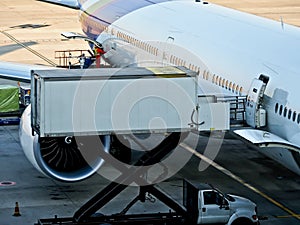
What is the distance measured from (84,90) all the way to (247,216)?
470 centimetres

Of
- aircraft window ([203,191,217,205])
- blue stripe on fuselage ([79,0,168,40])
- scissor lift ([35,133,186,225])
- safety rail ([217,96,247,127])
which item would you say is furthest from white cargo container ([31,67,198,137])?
blue stripe on fuselage ([79,0,168,40])

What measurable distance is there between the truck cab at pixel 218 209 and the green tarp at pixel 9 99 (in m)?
12.6

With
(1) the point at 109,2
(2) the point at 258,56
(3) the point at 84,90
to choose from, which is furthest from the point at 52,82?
(1) the point at 109,2

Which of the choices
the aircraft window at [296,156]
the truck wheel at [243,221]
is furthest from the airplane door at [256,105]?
the truck wheel at [243,221]

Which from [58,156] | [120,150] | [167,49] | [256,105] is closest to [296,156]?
[256,105]

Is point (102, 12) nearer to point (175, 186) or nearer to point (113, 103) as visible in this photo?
point (175, 186)

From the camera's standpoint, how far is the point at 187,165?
2716 centimetres

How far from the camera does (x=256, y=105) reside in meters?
23.3

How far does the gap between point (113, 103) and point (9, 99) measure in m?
12.8

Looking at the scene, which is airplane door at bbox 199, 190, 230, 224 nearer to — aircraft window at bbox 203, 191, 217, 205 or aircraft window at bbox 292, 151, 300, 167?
aircraft window at bbox 203, 191, 217, 205

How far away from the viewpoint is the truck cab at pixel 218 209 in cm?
2112

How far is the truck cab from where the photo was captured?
21125 mm

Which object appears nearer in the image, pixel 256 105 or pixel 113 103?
pixel 113 103

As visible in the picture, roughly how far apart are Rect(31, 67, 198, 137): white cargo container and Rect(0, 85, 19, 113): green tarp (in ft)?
39.1
